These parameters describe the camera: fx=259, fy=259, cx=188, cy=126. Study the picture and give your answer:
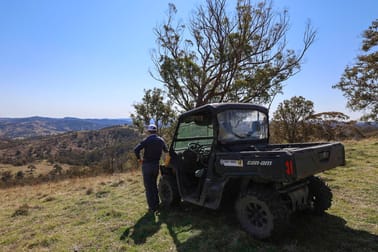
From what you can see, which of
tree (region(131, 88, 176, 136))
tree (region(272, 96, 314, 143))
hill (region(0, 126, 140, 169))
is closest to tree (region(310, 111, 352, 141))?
tree (region(272, 96, 314, 143))

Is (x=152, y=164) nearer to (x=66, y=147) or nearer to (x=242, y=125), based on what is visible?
(x=242, y=125)

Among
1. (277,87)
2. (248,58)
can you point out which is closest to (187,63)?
(248,58)

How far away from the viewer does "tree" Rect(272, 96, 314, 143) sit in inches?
880

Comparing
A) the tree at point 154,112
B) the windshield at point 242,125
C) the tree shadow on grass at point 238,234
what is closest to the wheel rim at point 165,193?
the tree shadow on grass at point 238,234

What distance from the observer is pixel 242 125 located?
466 centimetres

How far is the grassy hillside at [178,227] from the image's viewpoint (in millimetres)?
3627

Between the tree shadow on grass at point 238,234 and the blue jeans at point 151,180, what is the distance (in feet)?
1.21

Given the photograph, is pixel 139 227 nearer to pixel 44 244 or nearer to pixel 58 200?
pixel 44 244

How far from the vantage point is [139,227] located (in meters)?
4.77

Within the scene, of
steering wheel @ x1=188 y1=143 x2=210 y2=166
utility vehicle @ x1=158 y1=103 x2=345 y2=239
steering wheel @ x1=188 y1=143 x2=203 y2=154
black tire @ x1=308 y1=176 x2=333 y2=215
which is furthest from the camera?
steering wheel @ x1=188 y1=143 x2=203 y2=154

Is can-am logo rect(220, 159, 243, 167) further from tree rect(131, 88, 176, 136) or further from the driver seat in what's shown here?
tree rect(131, 88, 176, 136)

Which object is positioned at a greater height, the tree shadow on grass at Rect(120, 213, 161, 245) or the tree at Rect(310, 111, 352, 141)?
the tree at Rect(310, 111, 352, 141)

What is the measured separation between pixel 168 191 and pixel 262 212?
7.76 feet

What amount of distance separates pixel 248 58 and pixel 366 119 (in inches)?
403
